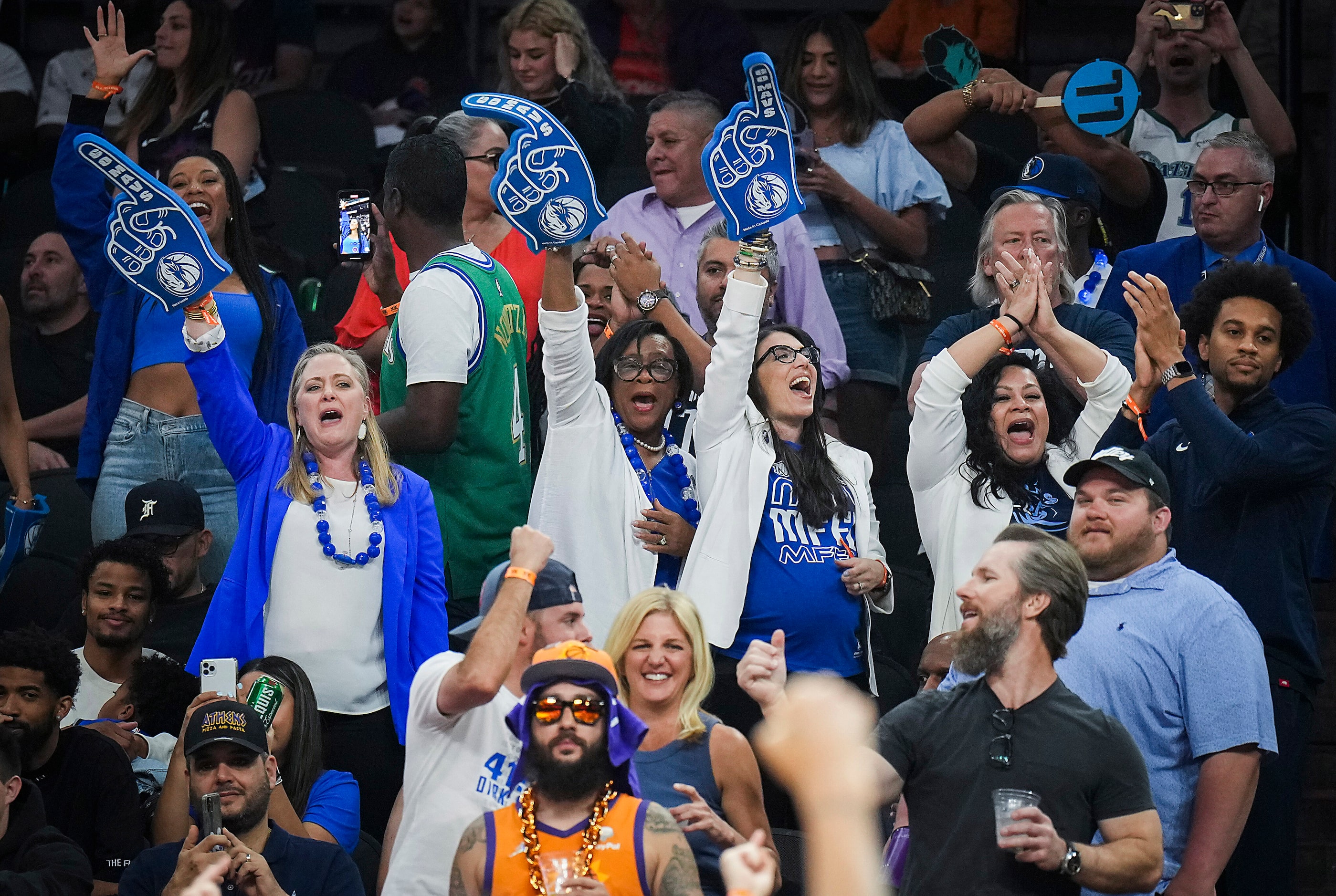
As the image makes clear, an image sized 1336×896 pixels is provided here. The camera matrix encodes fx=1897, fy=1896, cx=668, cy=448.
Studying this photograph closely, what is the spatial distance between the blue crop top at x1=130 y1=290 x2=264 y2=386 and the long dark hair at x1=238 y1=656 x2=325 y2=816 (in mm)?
1203

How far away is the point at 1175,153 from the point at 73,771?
14.4 feet

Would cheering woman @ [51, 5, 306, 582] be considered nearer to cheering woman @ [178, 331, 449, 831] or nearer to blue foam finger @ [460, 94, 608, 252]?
cheering woman @ [178, 331, 449, 831]

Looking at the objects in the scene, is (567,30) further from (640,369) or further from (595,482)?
(595,482)

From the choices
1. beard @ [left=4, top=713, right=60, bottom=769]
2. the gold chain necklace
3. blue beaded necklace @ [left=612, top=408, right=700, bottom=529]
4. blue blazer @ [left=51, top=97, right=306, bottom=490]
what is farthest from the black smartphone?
the gold chain necklace

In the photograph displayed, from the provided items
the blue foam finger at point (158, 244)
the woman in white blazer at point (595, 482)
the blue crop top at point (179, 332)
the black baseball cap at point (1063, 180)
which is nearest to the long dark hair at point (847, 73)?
the black baseball cap at point (1063, 180)

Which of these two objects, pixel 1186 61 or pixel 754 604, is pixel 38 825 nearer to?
pixel 754 604

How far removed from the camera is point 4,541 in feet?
20.9

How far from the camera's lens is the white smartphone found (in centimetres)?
449

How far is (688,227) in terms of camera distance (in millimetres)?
6305

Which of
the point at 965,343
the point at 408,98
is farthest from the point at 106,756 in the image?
the point at 408,98

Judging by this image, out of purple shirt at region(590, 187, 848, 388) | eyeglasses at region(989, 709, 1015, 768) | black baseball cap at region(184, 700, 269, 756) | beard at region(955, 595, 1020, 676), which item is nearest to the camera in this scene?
eyeglasses at region(989, 709, 1015, 768)

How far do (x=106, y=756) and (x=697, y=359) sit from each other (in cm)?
200

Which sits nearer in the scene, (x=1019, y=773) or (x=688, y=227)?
(x=1019, y=773)

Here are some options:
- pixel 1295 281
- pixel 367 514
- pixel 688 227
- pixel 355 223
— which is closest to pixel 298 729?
pixel 367 514
